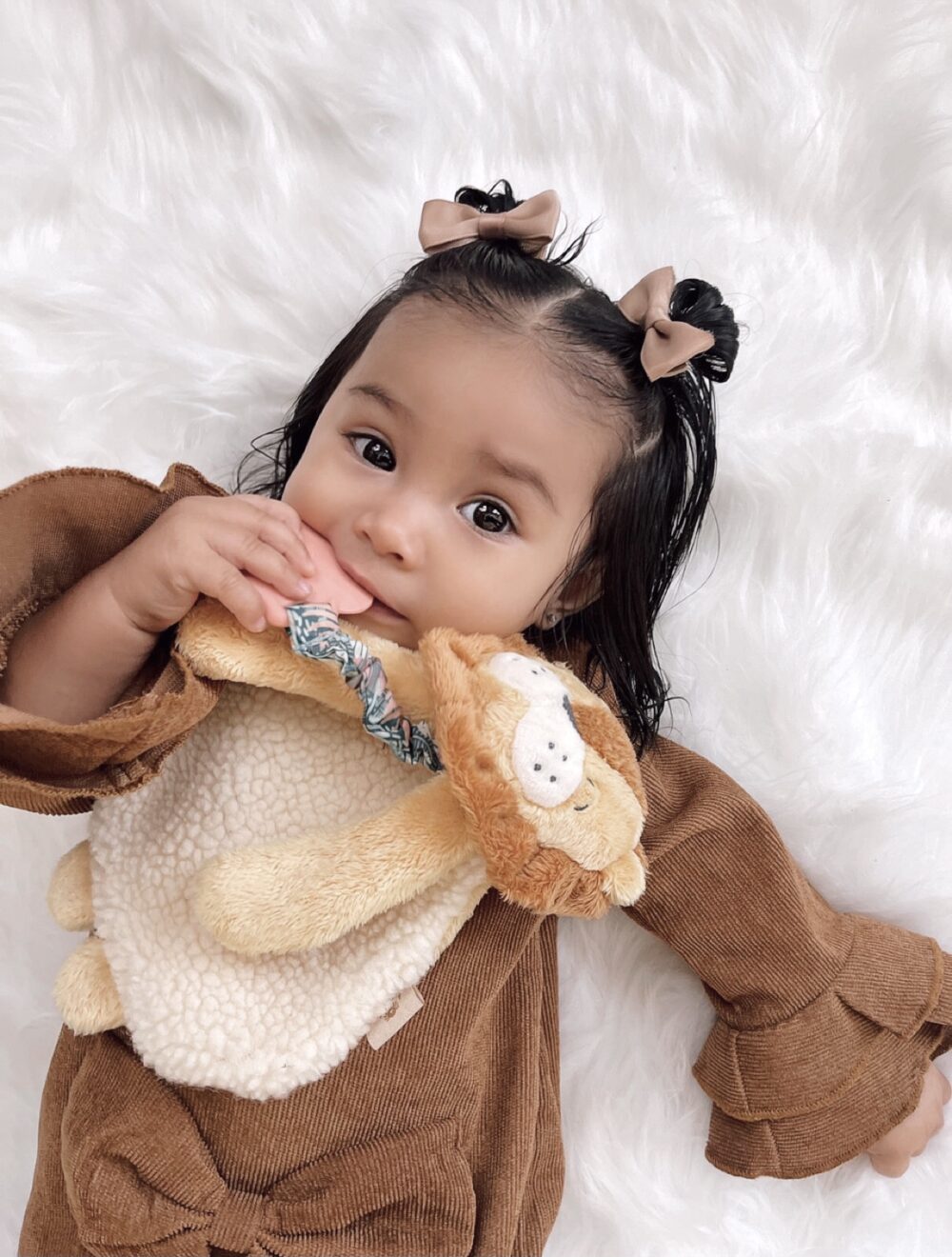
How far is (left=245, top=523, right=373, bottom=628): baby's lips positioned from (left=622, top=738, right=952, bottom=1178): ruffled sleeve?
375mm

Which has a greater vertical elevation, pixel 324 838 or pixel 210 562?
pixel 210 562

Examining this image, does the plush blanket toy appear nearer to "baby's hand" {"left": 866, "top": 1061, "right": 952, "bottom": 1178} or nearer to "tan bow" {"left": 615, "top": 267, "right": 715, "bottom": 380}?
"tan bow" {"left": 615, "top": 267, "right": 715, "bottom": 380}

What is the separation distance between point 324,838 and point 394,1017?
20 centimetres

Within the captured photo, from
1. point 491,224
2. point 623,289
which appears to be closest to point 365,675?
point 491,224

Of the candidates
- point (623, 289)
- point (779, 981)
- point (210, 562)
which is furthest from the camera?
point (623, 289)

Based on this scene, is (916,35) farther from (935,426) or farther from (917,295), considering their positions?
(935,426)

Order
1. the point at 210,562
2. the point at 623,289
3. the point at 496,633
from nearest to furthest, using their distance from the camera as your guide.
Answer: the point at 210,562, the point at 496,633, the point at 623,289

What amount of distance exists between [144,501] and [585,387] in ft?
1.34

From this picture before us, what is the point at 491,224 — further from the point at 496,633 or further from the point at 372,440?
the point at 496,633

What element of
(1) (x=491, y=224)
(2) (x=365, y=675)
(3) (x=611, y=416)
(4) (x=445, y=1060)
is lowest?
(4) (x=445, y=1060)

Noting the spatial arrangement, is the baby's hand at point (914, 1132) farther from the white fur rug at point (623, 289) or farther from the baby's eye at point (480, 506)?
the baby's eye at point (480, 506)

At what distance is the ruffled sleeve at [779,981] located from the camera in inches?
42.0

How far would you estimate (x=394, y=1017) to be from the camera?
38.2 inches

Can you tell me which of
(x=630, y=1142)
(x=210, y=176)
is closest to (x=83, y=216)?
(x=210, y=176)
